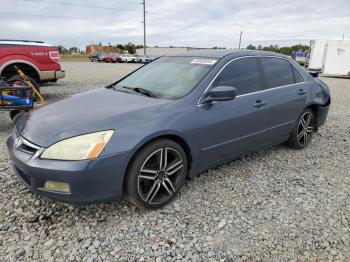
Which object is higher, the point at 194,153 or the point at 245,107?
the point at 245,107

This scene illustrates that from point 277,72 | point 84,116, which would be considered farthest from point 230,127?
point 84,116

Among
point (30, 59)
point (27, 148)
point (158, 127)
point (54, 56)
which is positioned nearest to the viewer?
point (27, 148)

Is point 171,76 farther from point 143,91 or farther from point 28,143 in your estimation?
point 28,143

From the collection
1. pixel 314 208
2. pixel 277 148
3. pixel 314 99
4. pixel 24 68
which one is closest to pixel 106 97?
pixel 314 208

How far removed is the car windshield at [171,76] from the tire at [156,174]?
64 centimetres

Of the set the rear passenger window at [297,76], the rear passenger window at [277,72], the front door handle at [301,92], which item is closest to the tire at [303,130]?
the front door handle at [301,92]

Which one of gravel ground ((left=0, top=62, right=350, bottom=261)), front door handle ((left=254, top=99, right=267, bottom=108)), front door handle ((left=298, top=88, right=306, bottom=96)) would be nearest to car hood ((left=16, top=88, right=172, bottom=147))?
gravel ground ((left=0, top=62, right=350, bottom=261))

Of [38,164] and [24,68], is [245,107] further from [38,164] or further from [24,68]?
[24,68]

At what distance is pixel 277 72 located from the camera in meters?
4.38

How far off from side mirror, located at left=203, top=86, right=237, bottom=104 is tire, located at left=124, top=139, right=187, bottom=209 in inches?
24.7

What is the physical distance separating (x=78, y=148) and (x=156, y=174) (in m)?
0.81

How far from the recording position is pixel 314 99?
16.1ft

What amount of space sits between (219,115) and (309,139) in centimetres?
247

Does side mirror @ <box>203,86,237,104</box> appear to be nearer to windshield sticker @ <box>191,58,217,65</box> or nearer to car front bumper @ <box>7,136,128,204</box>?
windshield sticker @ <box>191,58,217,65</box>
